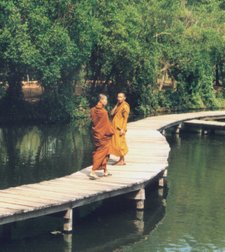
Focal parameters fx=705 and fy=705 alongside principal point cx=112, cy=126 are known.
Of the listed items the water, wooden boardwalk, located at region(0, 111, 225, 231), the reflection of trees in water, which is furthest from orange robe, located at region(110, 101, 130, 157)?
the reflection of trees in water

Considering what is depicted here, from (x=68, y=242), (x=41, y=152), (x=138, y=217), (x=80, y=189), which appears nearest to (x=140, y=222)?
(x=138, y=217)

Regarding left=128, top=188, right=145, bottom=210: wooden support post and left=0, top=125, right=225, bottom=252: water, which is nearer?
left=0, top=125, right=225, bottom=252: water

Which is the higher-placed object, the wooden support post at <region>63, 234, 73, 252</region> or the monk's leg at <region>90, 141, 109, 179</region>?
the monk's leg at <region>90, 141, 109, 179</region>

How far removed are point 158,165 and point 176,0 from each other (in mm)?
34879

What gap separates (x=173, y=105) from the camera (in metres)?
52.2

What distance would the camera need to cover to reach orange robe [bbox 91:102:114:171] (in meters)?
17.1

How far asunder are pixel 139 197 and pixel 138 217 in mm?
630

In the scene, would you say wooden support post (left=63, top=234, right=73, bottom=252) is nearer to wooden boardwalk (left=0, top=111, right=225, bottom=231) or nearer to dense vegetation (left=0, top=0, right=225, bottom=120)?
wooden boardwalk (left=0, top=111, right=225, bottom=231)

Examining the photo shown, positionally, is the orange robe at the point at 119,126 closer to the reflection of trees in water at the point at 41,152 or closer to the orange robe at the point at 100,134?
the orange robe at the point at 100,134

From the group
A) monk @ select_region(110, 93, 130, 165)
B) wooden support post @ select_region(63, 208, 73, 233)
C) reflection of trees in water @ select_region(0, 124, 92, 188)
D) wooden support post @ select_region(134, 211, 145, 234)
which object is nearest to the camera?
wooden support post @ select_region(63, 208, 73, 233)

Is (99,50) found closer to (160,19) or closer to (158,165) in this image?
(160,19)

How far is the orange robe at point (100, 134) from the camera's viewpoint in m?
17.1

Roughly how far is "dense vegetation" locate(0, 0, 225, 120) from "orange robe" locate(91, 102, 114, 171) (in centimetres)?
1916

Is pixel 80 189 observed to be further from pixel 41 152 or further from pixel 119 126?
pixel 41 152
